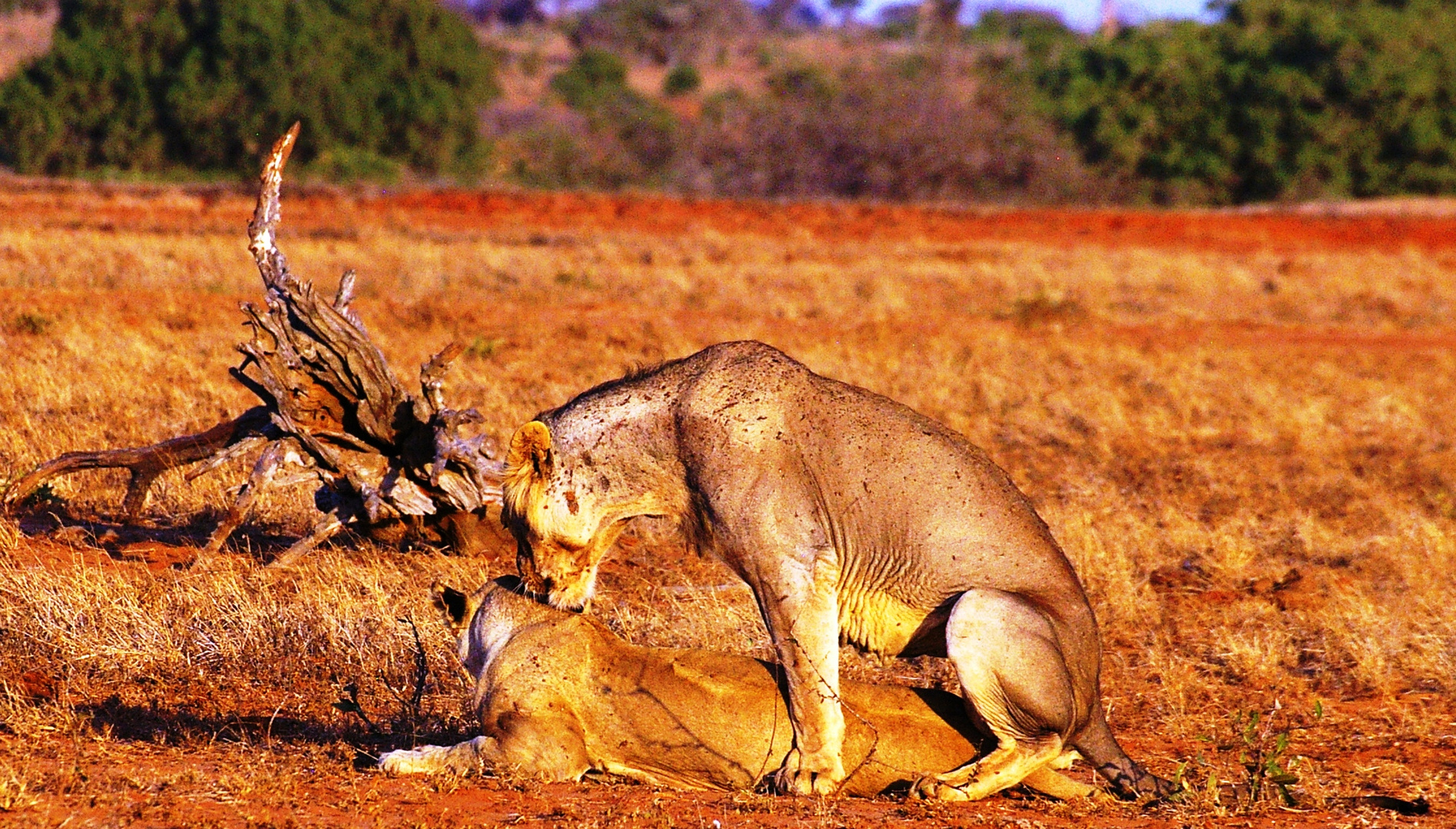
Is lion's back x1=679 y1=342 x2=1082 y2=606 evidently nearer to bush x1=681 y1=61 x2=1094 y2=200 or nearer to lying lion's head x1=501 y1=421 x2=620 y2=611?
lying lion's head x1=501 y1=421 x2=620 y2=611

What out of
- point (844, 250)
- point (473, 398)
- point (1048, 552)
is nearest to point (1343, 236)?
point (844, 250)

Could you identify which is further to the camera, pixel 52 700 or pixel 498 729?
pixel 52 700

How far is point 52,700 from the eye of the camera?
6645 mm

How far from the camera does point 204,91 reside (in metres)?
38.2

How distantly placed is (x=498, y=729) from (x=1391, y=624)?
5094mm

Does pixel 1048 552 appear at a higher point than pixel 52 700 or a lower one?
higher

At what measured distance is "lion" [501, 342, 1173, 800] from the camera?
587 centimetres

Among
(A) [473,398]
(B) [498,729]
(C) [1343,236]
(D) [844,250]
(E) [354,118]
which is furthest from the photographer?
(E) [354,118]

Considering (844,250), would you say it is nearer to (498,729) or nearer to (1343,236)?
(1343,236)

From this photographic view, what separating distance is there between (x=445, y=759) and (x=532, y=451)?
1.11 m

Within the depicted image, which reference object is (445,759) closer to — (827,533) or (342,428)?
(827,533)

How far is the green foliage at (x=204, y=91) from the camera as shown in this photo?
37938 mm

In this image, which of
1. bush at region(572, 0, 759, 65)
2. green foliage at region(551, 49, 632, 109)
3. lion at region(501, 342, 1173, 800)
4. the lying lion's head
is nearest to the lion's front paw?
lion at region(501, 342, 1173, 800)

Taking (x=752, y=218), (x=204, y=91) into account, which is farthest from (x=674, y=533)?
(x=204, y=91)
